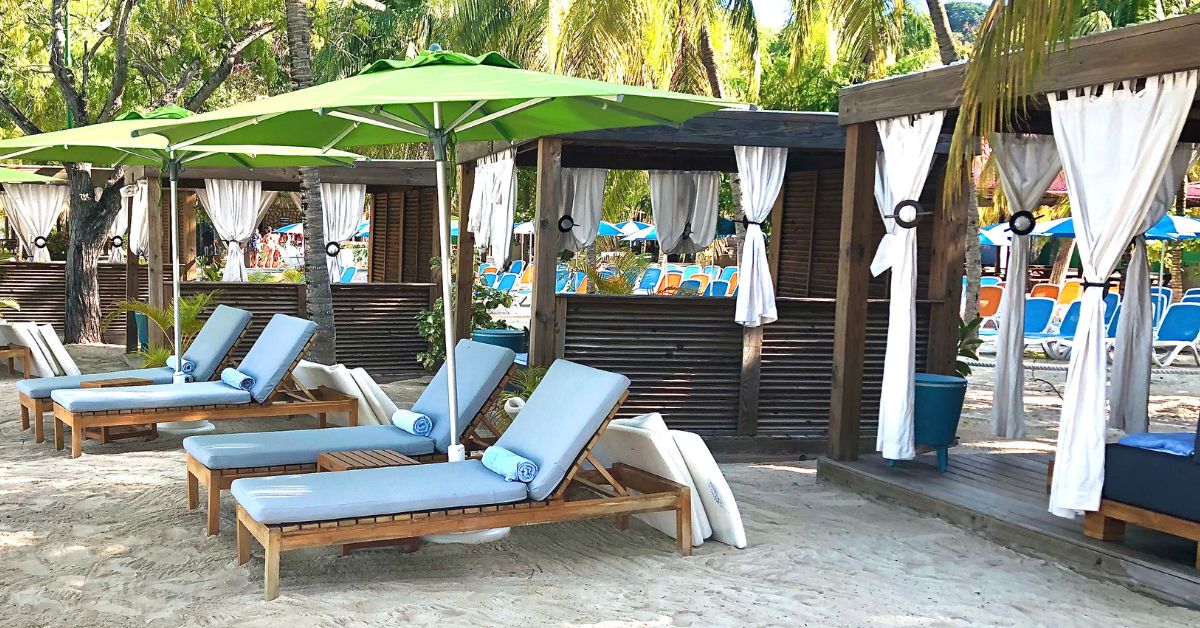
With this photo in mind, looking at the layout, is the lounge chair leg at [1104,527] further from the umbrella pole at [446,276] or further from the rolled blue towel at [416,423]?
the rolled blue towel at [416,423]

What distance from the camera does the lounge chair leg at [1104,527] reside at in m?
5.02

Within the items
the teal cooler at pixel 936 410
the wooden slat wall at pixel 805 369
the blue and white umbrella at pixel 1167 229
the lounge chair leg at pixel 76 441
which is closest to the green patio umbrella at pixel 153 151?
the lounge chair leg at pixel 76 441

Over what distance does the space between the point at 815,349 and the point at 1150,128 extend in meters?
3.72

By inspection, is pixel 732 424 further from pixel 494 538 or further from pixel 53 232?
pixel 53 232

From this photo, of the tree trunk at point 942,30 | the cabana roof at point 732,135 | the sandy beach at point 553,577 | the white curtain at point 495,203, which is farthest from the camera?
the tree trunk at point 942,30

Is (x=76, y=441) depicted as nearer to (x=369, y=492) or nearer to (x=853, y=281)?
(x=369, y=492)

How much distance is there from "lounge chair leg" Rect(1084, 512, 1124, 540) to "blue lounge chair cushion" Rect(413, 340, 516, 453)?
118 inches

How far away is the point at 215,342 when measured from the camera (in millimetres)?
8367

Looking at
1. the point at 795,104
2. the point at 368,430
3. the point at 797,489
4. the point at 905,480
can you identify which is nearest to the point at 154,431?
the point at 368,430

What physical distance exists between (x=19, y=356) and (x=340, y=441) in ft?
20.8

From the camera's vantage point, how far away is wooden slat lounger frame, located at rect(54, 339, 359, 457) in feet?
22.9

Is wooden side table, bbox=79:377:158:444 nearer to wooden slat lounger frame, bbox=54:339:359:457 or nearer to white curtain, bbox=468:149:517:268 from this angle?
wooden slat lounger frame, bbox=54:339:359:457

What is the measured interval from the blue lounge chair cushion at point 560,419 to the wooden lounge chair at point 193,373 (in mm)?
3720

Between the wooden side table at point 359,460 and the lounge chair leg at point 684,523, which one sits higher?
the wooden side table at point 359,460
